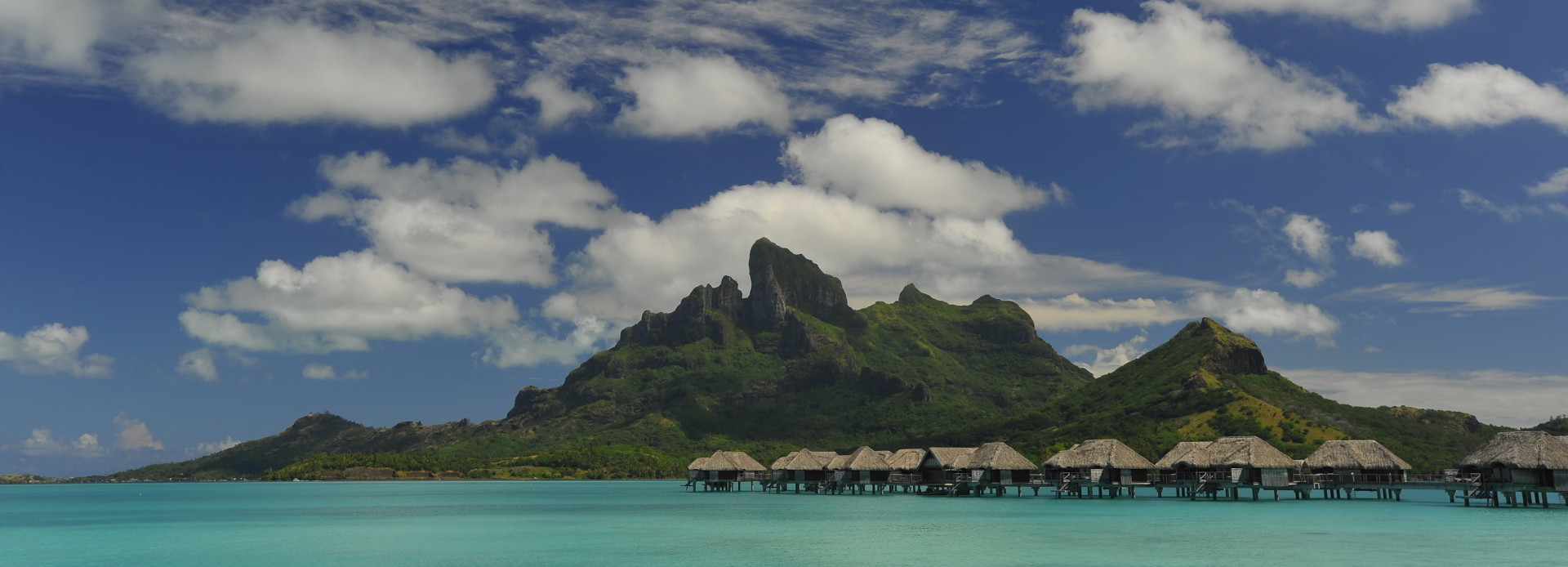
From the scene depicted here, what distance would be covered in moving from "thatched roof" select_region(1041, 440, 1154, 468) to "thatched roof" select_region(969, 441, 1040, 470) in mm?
2099

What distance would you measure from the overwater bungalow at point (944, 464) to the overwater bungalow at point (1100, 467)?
735 centimetres

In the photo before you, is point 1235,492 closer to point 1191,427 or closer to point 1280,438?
point 1280,438

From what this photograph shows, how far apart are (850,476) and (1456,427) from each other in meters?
78.9

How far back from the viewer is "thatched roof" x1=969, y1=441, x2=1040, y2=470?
84.9 m

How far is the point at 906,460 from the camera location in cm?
9706

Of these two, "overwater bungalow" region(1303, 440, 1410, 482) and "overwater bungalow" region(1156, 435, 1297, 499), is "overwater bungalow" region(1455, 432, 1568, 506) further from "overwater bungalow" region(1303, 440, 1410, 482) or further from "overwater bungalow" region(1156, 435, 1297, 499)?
"overwater bungalow" region(1156, 435, 1297, 499)

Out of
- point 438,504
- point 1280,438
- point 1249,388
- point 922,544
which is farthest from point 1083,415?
point 922,544

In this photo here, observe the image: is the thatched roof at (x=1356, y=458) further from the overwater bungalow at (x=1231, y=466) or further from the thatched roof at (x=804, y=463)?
the thatched roof at (x=804, y=463)

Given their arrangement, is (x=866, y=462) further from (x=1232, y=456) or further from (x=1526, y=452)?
(x=1526, y=452)

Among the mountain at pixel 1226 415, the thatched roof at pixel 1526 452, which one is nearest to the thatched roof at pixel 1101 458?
Result: the thatched roof at pixel 1526 452

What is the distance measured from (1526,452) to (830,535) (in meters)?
41.2

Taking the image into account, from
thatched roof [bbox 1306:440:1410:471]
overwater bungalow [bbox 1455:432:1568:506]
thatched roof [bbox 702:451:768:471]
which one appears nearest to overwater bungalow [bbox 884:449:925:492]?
thatched roof [bbox 702:451:768:471]

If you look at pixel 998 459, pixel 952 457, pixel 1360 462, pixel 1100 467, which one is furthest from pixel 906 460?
pixel 1360 462

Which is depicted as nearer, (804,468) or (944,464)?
(944,464)
